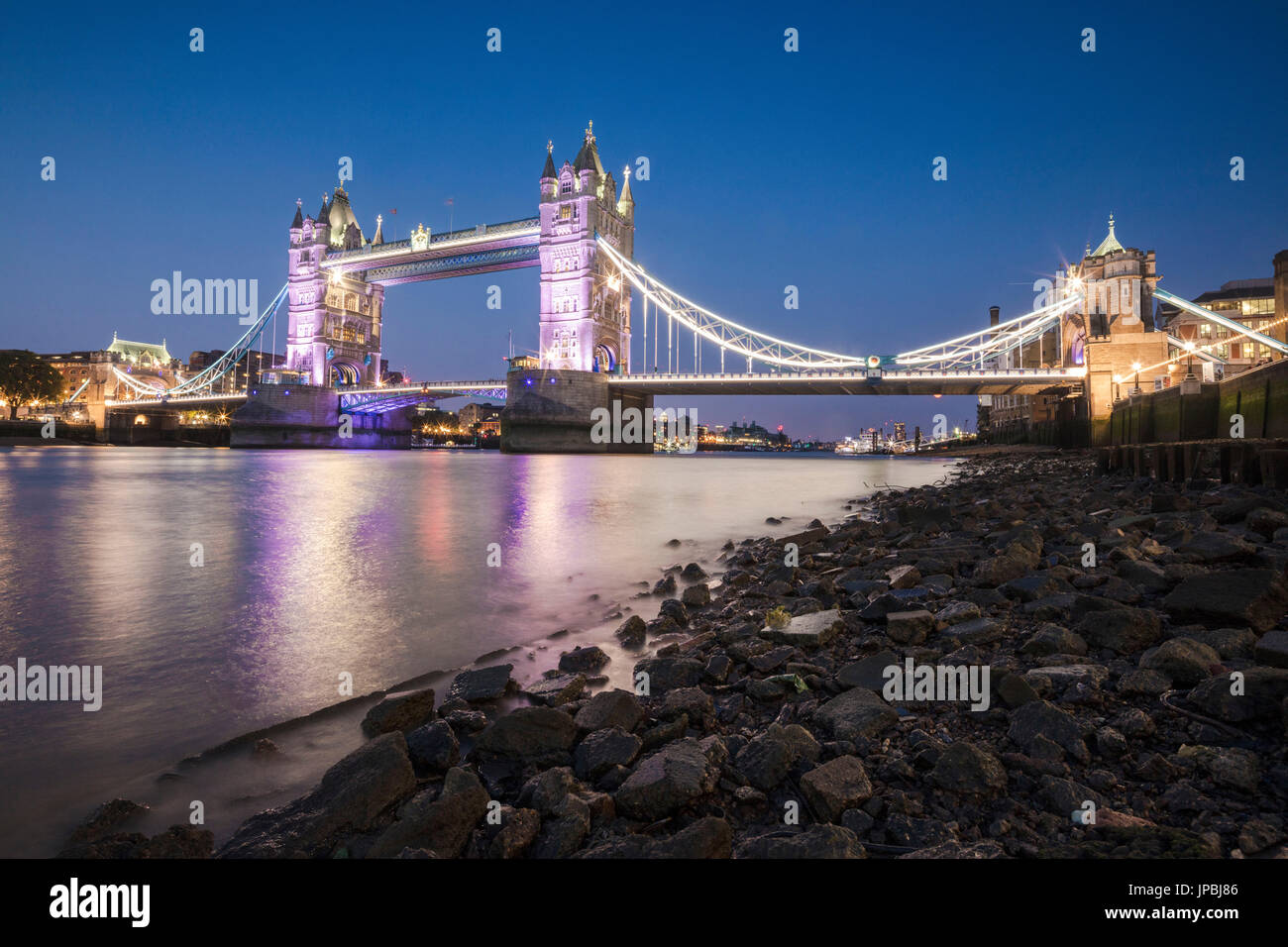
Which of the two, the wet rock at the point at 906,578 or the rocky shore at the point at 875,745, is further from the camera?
the wet rock at the point at 906,578

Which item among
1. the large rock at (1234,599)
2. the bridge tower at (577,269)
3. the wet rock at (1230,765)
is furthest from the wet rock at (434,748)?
the bridge tower at (577,269)

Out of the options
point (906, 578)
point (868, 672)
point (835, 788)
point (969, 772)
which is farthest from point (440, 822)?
point (906, 578)

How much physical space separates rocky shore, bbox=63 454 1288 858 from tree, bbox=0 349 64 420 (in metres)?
75.7

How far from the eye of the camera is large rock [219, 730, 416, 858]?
1854 millimetres

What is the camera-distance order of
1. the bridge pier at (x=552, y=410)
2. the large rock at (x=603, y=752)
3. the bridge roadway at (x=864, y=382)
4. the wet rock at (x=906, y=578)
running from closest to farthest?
1. the large rock at (x=603, y=752)
2. the wet rock at (x=906, y=578)
3. the bridge roadway at (x=864, y=382)
4. the bridge pier at (x=552, y=410)

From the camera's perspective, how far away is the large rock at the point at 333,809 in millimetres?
1854

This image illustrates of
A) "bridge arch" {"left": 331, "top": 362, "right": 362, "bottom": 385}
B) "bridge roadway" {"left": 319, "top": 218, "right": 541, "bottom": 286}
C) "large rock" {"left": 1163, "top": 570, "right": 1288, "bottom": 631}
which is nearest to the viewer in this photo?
"large rock" {"left": 1163, "top": 570, "right": 1288, "bottom": 631}

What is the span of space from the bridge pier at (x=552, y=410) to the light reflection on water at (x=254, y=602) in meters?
33.8

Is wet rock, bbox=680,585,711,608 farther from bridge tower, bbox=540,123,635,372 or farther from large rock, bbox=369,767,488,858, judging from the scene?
bridge tower, bbox=540,123,635,372

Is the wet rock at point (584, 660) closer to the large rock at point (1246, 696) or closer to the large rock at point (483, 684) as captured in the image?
the large rock at point (483, 684)

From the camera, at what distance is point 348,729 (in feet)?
9.13

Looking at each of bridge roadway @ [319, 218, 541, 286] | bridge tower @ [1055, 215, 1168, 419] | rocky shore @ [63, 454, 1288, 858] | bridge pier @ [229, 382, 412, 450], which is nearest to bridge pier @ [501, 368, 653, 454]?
bridge roadway @ [319, 218, 541, 286]

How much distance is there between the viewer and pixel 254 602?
5008 millimetres

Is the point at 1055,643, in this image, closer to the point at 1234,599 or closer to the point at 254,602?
the point at 1234,599
